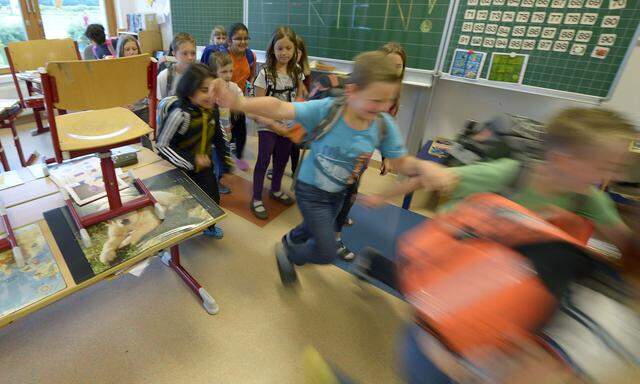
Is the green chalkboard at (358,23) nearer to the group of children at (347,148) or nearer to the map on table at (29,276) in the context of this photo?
the group of children at (347,148)

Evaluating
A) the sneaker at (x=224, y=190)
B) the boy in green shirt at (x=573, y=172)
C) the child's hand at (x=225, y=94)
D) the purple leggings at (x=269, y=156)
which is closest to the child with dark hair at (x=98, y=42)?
the sneaker at (x=224, y=190)

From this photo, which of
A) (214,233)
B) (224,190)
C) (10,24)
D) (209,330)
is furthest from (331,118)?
(10,24)

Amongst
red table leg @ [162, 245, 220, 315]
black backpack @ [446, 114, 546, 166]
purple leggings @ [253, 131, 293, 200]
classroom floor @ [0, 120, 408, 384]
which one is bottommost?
classroom floor @ [0, 120, 408, 384]

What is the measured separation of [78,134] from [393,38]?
2325 mm

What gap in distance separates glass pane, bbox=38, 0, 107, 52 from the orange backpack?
16.7 feet

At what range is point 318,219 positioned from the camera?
1.38m

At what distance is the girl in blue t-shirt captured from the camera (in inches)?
43.3

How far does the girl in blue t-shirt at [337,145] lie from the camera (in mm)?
1100

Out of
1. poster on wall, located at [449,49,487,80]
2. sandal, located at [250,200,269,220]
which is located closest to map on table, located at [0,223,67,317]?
sandal, located at [250,200,269,220]

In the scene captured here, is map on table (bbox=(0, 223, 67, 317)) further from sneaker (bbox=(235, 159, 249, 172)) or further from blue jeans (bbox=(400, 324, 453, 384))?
sneaker (bbox=(235, 159, 249, 172))

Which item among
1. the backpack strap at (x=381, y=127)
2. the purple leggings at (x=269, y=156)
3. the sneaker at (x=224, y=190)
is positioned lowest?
the sneaker at (x=224, y=190)

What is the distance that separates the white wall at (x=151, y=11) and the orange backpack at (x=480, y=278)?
14.5 ft

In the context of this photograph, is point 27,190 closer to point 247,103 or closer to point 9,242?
point 9,242

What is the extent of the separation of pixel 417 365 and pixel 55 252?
3.99 ft
